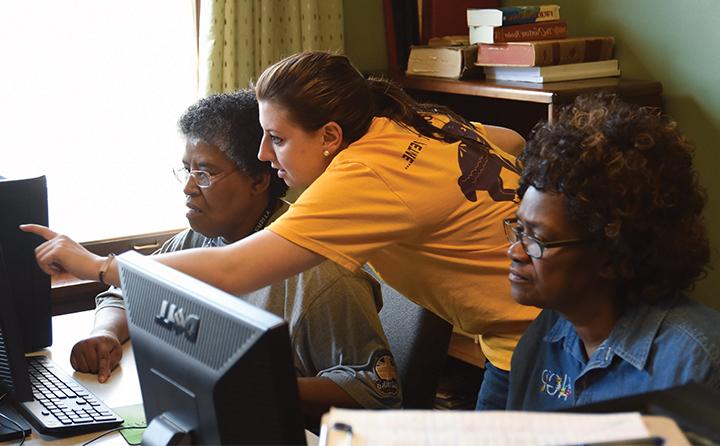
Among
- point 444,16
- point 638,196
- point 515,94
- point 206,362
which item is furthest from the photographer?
point 444,16

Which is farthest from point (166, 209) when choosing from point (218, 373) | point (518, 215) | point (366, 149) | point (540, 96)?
point (218, 373)

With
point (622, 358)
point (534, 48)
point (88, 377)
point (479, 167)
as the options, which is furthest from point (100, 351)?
point (534, 48)

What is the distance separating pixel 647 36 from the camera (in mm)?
2611

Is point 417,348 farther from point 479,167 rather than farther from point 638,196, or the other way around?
point 638,196

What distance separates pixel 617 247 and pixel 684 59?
4.60 feet

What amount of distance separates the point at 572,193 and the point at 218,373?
567 mm

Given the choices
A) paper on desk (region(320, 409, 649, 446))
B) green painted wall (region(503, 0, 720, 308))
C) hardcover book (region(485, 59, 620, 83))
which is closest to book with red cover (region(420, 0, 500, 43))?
hardcover book (region(485, 59, 620, 83))

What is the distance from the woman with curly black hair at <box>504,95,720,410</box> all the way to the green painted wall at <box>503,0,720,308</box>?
1.19 m

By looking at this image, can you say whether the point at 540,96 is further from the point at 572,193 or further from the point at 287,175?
the point at 572,193

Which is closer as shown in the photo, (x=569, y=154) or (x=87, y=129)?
(x=569, y=154)

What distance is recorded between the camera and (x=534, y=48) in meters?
2.51

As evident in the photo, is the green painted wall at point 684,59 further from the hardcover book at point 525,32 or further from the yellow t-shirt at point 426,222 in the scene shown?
the yellow t-shirt at point 426,222

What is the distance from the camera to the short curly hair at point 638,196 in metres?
1.27

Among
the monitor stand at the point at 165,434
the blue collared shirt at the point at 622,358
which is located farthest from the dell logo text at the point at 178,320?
the blue collared shirt at the point at 622,358
